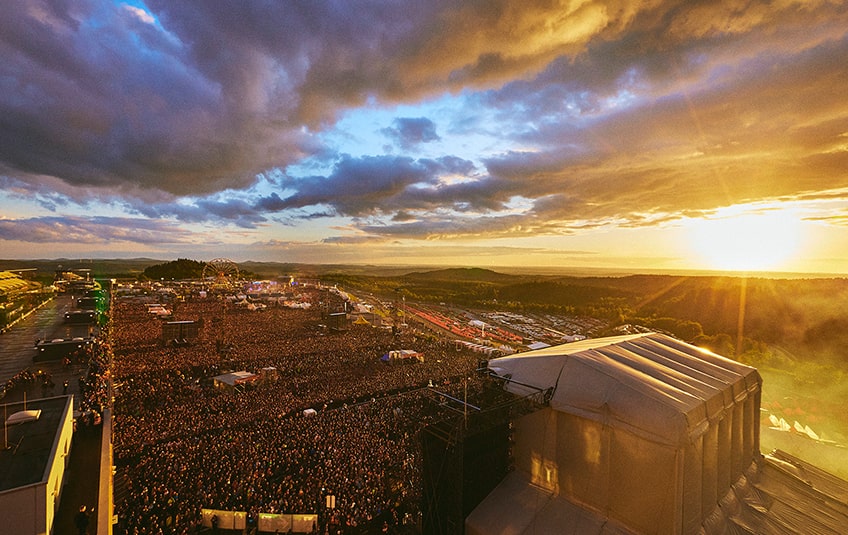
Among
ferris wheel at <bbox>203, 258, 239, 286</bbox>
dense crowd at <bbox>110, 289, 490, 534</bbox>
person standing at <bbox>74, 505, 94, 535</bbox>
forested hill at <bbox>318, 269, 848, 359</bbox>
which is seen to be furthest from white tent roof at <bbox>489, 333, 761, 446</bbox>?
ferris wheel at <bbox>203, 258, 239, 286</bbox>

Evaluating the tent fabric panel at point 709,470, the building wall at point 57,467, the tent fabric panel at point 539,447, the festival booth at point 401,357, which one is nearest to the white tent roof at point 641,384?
the tent fabric panel at point 709,470

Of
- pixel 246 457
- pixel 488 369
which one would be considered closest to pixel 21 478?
pixel 246 457

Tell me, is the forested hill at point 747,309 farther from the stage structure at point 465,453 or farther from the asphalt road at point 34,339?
the asphalt road at point 34,339

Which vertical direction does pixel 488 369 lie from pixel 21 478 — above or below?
above

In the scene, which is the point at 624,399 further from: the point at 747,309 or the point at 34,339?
the point at 747,309

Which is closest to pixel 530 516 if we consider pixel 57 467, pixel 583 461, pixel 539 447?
pixel 539 447

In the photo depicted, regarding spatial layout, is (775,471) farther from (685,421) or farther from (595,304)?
(595,304)
